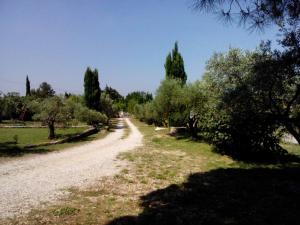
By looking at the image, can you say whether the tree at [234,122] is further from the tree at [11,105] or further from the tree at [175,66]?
the tree at [11,105]

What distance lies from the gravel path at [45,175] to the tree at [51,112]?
25.2 feet

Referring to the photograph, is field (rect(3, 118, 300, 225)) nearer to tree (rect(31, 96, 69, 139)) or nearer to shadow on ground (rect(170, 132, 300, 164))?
shadow on ground (rect(170, 132, 300, 164))

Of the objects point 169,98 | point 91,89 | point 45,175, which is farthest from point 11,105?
point 45,175

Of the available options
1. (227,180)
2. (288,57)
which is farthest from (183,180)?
(288,57)

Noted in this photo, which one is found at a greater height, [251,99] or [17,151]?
[251,99]

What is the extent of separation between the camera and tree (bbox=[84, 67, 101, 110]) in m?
52.9

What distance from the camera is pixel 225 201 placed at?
902cm

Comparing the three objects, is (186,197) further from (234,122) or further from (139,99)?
(139,99)

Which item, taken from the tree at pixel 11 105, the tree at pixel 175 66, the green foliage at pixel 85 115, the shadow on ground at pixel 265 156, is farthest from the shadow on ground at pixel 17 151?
the tree at pixel 11 105

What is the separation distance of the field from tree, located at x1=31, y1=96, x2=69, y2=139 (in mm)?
12866

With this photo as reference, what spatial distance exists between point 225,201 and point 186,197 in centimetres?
124

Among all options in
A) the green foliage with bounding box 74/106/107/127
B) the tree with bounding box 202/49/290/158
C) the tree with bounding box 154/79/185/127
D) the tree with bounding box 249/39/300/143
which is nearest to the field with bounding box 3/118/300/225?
the tree with bounding box 202/49/290/158

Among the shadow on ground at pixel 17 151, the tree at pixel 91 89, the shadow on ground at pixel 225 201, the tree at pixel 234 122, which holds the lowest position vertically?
the shadow on ground at pixel 225 201

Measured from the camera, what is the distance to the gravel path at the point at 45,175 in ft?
28.5
